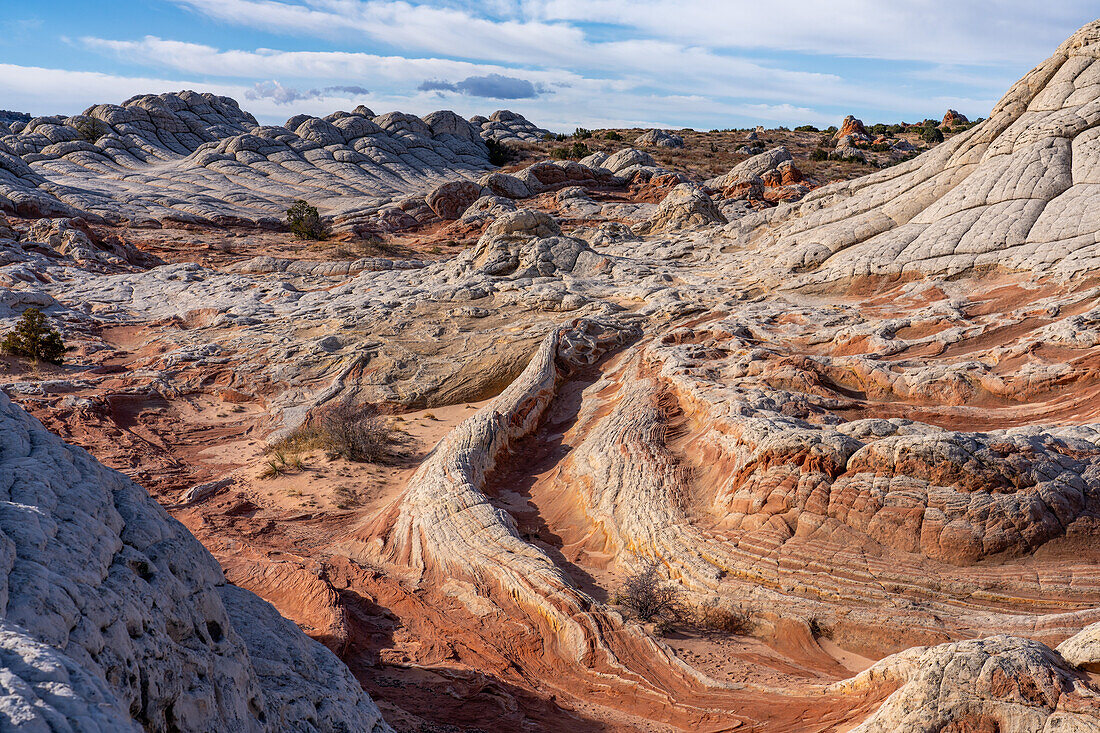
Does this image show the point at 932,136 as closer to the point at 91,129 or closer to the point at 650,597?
the point at 650,597

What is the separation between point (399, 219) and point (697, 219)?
63.4ft

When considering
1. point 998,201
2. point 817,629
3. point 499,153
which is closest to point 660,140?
point 499,153

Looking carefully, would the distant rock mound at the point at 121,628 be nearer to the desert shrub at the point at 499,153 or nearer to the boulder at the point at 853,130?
the desert shrub at the point at 499,153

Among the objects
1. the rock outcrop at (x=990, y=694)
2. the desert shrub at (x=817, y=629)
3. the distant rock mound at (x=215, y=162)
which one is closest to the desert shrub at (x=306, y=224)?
the distant rock mound at (x=215, y=162)

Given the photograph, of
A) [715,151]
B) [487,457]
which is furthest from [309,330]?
[715,151]

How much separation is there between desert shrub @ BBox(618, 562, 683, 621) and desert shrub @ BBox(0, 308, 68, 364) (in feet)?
52.4

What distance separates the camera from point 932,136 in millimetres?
61500

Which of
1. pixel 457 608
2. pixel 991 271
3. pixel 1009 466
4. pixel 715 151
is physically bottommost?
pixel 457 608

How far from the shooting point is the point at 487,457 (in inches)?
450

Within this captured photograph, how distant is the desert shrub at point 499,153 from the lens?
55250 mm

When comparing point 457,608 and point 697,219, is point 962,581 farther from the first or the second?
point 697,219

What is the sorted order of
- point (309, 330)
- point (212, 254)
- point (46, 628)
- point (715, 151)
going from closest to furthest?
point (46, 628) → point (309, 330) → point (212, 254) → point (715, 151)

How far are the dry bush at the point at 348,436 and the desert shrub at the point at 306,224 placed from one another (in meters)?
22.1

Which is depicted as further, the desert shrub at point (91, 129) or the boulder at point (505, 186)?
the desert shrub at point (91, 129)
